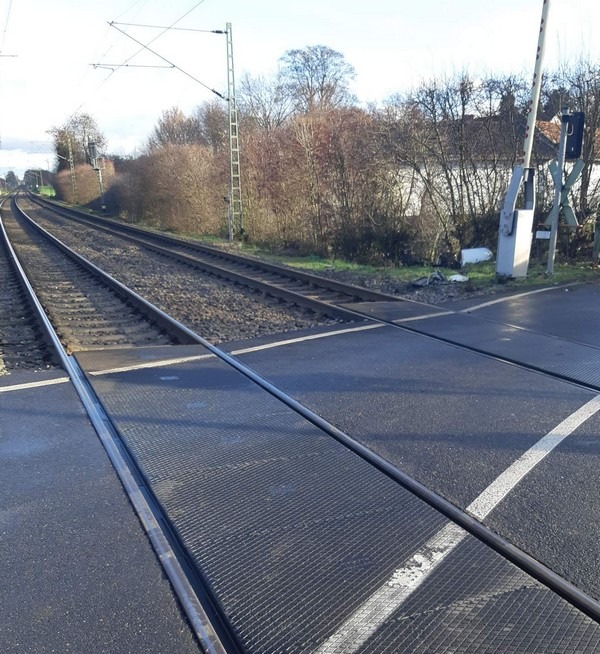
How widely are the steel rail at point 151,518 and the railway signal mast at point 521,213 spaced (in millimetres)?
8897

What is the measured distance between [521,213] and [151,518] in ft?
34.5

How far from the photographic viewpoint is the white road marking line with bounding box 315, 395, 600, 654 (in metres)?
2.70

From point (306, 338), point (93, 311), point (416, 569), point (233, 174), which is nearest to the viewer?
point (416, 569)

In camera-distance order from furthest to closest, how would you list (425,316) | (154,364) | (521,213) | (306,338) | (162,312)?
1. (521,213)
2. (162,312)
3. (425,316)
4. (306,338)
5. (154,364)

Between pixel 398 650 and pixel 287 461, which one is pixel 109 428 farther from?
pixel 398 650

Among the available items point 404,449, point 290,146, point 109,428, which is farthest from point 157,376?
point 290,146

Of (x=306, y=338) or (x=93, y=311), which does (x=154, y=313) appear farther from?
(x=306, y=338)

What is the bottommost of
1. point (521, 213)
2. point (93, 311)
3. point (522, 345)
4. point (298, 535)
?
point (93, 311)

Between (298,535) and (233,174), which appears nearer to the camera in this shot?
(298,535)

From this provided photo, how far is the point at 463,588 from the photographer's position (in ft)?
9.89

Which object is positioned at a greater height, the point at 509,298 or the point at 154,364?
the point at 509,298

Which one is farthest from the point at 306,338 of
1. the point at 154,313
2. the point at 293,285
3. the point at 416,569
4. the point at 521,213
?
the point at 521,213

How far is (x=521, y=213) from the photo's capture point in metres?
12.1

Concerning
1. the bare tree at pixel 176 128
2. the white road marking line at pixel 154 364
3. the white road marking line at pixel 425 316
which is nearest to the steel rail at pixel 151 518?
the white road marking line at pixel 154 364
